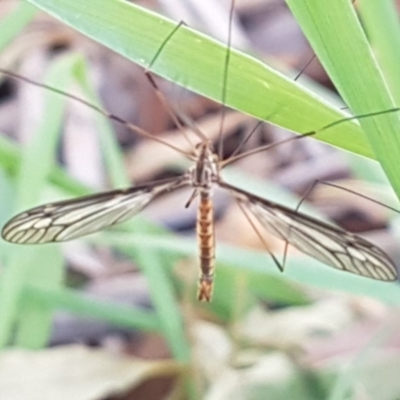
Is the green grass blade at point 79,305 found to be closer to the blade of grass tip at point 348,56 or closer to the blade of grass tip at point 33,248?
the blade of grass tip at point 33,248

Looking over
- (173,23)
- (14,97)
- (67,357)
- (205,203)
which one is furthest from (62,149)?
(173,23)

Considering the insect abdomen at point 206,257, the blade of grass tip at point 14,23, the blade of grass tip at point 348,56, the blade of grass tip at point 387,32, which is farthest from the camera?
the blade of grass tip at point 14,23

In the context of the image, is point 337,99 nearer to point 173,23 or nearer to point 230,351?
point 230,351

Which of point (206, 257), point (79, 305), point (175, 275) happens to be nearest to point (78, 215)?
point (206, 257)

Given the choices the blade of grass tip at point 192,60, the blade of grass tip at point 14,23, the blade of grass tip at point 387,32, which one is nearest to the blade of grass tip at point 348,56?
the blade of grass tip at point 192,60

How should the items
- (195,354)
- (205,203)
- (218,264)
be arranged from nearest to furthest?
1. (205,203)
2. (195,354)
3. (218,264)

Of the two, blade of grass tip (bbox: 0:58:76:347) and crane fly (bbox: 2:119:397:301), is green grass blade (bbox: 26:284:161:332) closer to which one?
blade of grass tip (bbox: 0:58:76:347)
